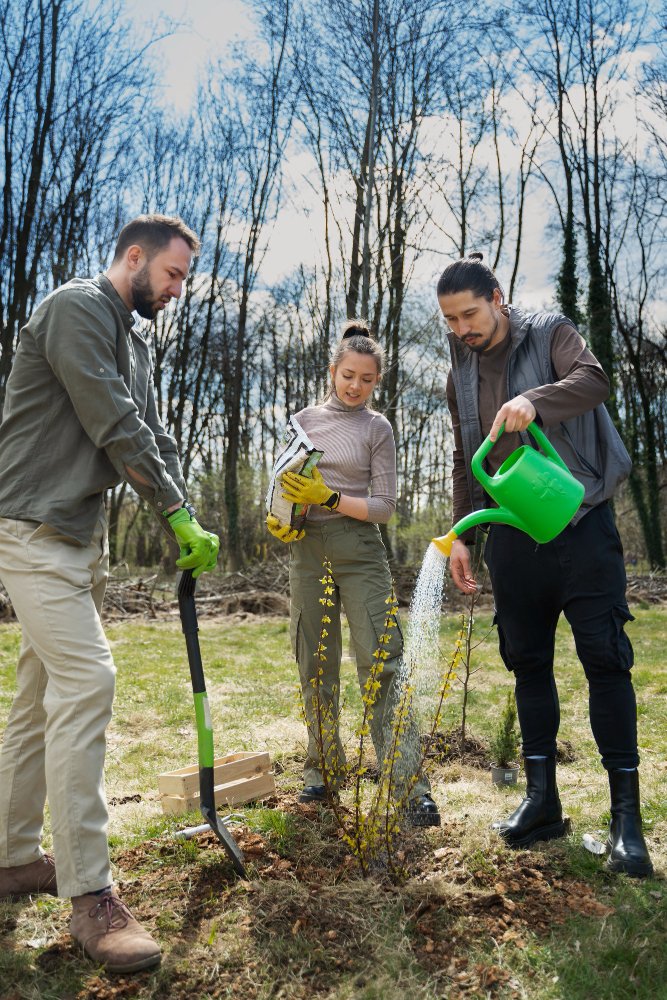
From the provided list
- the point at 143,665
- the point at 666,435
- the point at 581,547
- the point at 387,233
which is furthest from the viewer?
the point at 666,435

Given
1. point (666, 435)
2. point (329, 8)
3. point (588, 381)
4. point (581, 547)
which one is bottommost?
point (581, 547)

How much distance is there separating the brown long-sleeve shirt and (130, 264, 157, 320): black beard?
119cm

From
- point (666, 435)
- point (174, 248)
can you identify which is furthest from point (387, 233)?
point (666, 435)

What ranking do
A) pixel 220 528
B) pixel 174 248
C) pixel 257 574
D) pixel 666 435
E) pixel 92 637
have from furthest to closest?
pixel 666 435 → pixel 220 528 → pixel 257 574 → pixel 174 248 → pixel 92 637

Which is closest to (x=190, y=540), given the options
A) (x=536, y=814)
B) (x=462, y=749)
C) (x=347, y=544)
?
(x=347, y=544)

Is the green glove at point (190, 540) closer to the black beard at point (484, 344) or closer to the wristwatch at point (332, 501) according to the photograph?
the wristwatch at point (332, 501)

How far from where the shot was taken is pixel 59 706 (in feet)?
7.06

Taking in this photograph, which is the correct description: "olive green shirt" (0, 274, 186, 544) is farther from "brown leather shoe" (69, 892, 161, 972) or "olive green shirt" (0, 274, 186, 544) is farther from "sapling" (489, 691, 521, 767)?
"sapling" (489, 691, 521, 767)

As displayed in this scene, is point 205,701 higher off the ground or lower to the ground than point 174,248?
lower

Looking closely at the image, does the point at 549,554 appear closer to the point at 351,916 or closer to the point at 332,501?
→ the point at 332,501

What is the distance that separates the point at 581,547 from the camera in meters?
2.64

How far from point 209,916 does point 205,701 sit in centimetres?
63

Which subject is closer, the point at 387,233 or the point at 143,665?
the point at 143,665

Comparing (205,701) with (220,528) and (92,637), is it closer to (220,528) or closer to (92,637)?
(92,637)
